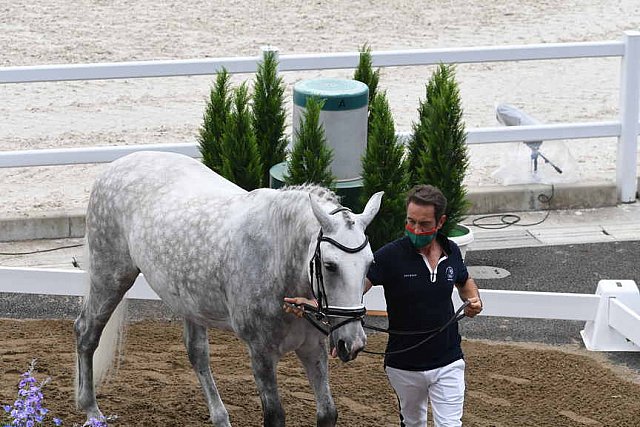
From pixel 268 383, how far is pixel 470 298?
1084 millimetres

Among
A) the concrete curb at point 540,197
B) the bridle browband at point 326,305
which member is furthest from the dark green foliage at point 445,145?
the bridle browband at point 326,305

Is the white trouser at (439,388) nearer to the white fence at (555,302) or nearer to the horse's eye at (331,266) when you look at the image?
the horse's eye at (331,266)

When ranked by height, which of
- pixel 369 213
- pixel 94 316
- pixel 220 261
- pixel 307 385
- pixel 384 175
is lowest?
pixel 307 385

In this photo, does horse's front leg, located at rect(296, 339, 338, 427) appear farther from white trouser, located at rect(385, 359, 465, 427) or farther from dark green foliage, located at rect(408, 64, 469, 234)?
dark green foliage, located at rect(408, 64, 469, 234)

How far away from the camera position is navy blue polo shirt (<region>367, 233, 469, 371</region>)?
20.2 ft

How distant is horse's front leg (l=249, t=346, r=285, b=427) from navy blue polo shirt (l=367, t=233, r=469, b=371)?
63 cm

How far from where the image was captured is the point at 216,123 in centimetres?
972

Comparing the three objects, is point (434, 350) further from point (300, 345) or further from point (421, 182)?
point (421, 182)

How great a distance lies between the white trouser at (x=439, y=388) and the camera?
245 inches

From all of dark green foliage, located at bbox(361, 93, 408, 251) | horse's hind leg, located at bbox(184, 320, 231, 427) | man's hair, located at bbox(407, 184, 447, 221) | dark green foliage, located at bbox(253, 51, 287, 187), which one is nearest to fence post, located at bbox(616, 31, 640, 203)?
dark green foliage, located at bbox(361, 93, 408, 251)

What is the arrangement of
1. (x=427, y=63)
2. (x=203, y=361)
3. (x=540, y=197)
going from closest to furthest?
(x=203, y=361) < (x=427, y=63) < (x=540, y=197)

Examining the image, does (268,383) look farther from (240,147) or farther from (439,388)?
(240,147)

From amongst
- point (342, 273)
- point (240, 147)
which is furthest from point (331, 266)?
point (240, 147)

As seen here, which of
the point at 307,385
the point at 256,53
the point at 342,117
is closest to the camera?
the point at 307,385
